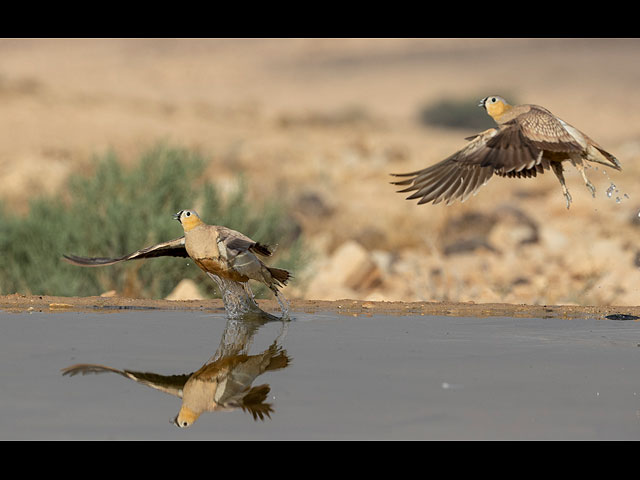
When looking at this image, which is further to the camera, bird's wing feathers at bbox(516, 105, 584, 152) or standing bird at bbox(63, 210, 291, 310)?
standing bird at bbox(63, 210, 291, 310)

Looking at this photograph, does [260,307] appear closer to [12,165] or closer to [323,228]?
[323,228]

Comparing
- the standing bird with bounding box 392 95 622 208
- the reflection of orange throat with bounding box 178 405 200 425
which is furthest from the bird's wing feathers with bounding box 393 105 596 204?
the reflection of orange throat with bounding box 178 405 200 425

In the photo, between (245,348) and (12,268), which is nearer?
(245,348)

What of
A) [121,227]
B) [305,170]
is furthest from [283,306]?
[305,170]

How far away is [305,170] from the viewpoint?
107ft

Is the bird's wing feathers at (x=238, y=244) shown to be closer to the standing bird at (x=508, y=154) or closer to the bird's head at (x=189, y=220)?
the bird's head at (x=189, y=220)

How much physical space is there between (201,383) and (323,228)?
16.8 metres

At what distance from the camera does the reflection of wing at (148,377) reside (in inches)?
211

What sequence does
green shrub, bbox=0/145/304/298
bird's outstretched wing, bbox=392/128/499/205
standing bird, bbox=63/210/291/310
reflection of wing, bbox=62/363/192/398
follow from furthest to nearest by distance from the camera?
green shrub, bbox=0/145/304/298 < bird's outstretched wing, bbox=392/128/499/205 < standing bird, bbox=63/210/291/310 < reflection of wing, bbox=62/363/192/398

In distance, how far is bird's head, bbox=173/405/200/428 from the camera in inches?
179

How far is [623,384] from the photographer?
5586 millimetres

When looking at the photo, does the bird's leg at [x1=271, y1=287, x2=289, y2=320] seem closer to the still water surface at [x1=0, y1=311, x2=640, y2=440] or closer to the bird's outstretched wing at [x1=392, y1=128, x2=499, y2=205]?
the still water surface at [x1=0, y1=311, x2=640, y2=440]

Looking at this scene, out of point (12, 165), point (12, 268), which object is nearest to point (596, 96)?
point (12, 165)

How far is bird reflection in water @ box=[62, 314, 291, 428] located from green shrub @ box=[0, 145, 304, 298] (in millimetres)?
5559
